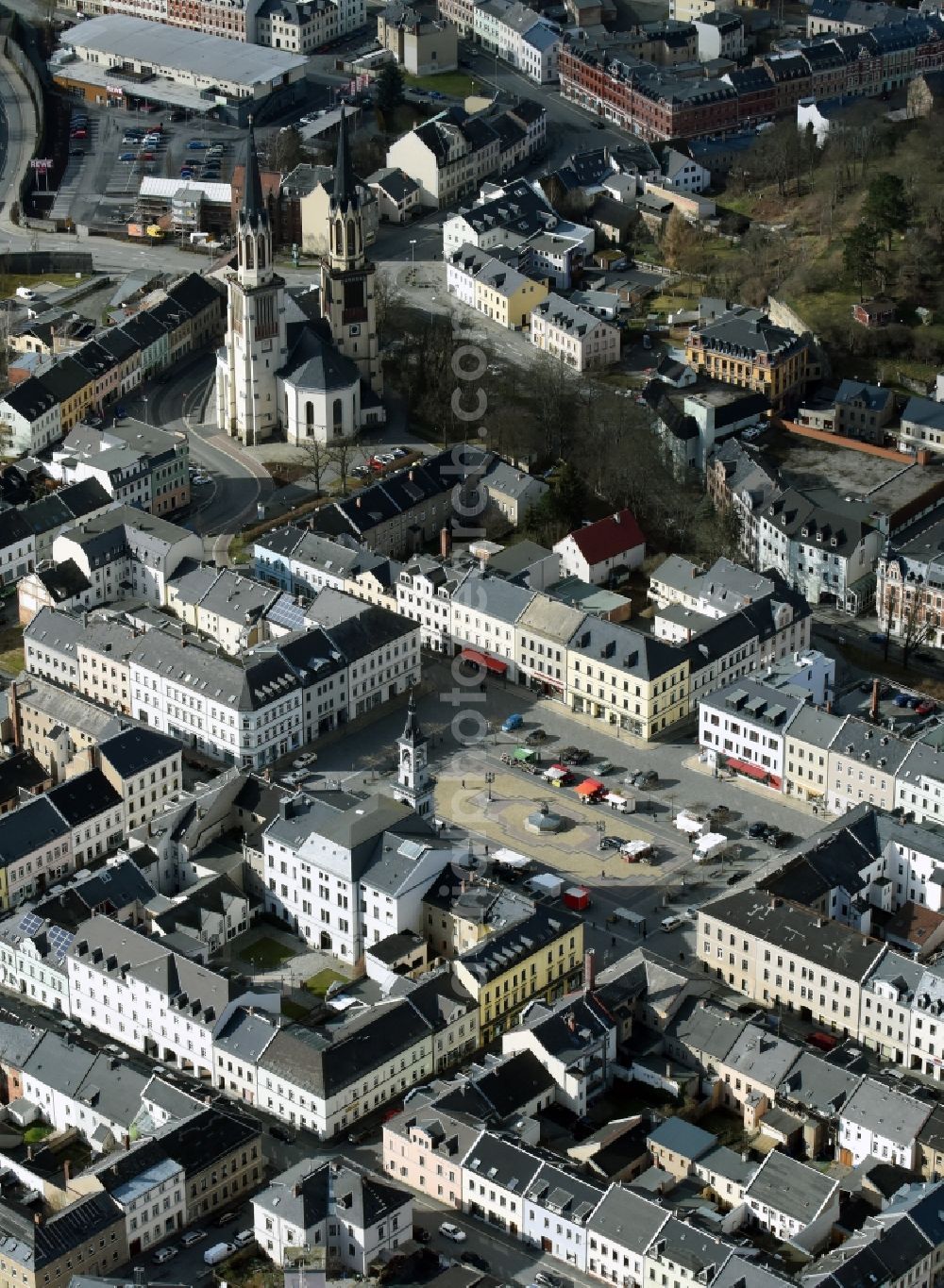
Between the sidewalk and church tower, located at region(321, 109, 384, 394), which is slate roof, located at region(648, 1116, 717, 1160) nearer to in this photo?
the sidewalk

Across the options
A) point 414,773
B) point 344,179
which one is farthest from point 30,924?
point 344,179

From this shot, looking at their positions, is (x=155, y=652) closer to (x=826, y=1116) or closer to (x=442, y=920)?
(x=442, y=920)

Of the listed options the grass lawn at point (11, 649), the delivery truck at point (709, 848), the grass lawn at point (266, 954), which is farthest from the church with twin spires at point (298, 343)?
the grass lawn at point (266, 954)

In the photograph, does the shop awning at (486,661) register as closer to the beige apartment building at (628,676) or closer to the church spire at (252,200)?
the beige apartment building at (628,676)

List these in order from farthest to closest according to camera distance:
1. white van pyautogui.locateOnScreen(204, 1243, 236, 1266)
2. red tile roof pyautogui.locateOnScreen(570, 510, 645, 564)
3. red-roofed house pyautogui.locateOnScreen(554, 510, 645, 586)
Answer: red-roofed house pyautogui.locateOnScreen(554, 510, 645, 586) < red tile roof pyautogui.locateOnScreen(570, 510, 645, 564) < white van pyautogui.locateOnScreen(204, 1243, 236, 1266)

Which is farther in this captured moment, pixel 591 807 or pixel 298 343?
pixel 298 343

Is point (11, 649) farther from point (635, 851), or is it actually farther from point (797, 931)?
point (797, 931)

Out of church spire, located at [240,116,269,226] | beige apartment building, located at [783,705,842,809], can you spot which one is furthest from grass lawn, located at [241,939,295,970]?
church spire, located at [240,116,269,226]
